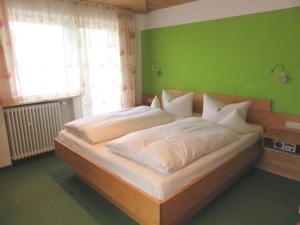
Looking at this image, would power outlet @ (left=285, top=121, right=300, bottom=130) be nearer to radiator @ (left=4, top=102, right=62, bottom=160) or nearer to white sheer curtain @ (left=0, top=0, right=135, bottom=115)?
white sheer curtain @ (left=0, top=0, right=135, bottom=115)

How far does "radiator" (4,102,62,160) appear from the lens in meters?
2.94

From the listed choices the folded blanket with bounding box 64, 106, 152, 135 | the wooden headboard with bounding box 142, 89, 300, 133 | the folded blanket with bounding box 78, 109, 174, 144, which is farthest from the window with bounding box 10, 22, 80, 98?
the wooden headboard with bounding box 142, 89, 300, 133

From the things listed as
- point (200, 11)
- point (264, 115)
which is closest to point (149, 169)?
point (264, 115)

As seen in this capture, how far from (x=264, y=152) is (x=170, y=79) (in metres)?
1.99

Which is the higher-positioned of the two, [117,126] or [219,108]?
[219,108]

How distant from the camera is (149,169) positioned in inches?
71.2

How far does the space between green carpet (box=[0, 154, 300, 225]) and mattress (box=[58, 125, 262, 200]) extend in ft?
1.48

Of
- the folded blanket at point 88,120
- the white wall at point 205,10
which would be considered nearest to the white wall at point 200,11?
the white wall at point 205,10

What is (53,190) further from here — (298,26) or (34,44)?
(298,26)

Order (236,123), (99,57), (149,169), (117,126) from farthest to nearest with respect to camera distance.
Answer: (99,57)
(236,123)
(117,126)
(149,169)

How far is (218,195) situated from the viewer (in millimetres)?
2330

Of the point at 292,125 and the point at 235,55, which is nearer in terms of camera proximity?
the point at 292,125

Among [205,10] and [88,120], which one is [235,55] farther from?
[88,120]

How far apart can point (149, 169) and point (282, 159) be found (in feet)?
5.92
